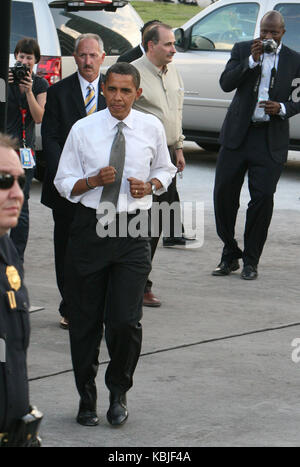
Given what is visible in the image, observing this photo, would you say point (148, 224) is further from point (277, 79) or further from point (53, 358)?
point (277, 79)

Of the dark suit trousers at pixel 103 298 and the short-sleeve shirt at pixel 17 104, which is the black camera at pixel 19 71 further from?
the dark suit trousers at pixel 103 298

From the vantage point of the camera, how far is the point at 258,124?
8.66 metres

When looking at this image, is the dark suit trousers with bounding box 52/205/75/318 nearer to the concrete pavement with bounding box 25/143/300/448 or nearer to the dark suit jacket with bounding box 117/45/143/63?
the concrete pavement with bounding box 25/143/300/448

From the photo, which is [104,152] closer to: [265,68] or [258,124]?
[258,124]

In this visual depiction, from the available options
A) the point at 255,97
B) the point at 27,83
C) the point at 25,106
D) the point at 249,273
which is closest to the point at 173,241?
the point at 249,273

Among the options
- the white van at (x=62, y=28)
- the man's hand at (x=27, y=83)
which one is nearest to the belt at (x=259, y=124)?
the man's hand at (x=27, y=83)

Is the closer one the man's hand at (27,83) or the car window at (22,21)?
the man's hand at (27,83)

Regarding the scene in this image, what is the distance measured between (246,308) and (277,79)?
200 centimetres

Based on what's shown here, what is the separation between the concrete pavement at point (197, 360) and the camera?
5.27 m

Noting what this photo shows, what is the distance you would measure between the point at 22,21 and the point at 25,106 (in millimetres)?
3611

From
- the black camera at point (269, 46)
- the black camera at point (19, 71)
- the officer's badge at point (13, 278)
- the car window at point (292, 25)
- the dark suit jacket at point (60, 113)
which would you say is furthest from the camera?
the car window at point (292, 25)

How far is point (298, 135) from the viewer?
42.0ft

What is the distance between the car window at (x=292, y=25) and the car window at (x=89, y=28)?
1.94 m

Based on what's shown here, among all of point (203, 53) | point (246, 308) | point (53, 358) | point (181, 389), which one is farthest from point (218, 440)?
point (203, 53)
